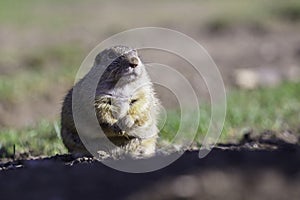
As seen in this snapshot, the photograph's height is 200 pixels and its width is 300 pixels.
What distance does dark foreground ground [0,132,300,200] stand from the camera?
5586 mm

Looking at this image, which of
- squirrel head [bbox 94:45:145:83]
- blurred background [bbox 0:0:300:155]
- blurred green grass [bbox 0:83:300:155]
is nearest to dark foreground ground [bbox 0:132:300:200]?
squirrel head [bbox 94:45:145:83]

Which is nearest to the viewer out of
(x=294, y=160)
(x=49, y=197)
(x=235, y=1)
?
(x=49, y=197)

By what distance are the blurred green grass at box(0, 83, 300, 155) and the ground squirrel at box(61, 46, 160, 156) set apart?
3.83 feet

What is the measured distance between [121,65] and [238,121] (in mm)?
2808

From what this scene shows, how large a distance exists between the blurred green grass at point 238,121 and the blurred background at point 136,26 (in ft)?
0.04

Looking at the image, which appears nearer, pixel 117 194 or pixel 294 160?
pixel 117 194

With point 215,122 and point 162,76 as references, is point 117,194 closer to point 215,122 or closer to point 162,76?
point 215,122

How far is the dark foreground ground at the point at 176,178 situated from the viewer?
5586 millimetres

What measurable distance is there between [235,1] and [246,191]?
15567 millimetres

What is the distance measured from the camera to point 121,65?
6.03 metres

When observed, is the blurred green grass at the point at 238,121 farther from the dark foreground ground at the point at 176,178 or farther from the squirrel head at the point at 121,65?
the squirrel head at the point at 121,65

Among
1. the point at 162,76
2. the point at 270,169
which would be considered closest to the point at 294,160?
the point at 270,169

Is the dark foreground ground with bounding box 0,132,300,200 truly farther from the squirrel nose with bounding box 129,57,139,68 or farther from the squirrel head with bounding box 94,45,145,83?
the squirrel nose with bounding box 129,57,139,68

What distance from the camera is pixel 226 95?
34.0 ft
